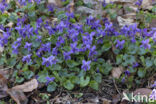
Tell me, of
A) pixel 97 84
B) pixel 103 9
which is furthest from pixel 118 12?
pixel 97 84

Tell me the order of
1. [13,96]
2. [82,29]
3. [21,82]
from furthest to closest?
[82,29]
[21,82]
[13,96]

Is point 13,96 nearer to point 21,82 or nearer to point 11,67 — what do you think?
point 21,82

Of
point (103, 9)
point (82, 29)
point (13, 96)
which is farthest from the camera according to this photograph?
point (103, 9)

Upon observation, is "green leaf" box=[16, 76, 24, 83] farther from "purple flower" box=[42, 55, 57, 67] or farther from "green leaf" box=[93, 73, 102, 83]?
"green leaf" box=[93, 73, 102, 83]

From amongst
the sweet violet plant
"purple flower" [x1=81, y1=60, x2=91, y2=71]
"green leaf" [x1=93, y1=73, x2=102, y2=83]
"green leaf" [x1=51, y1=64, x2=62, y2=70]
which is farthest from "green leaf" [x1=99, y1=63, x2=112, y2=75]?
"green leaf" [x1=51, y1=64, x2=62, y2=70]

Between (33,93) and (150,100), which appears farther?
(33,93)

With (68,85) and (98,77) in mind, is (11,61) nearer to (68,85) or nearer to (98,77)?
(68,85)
